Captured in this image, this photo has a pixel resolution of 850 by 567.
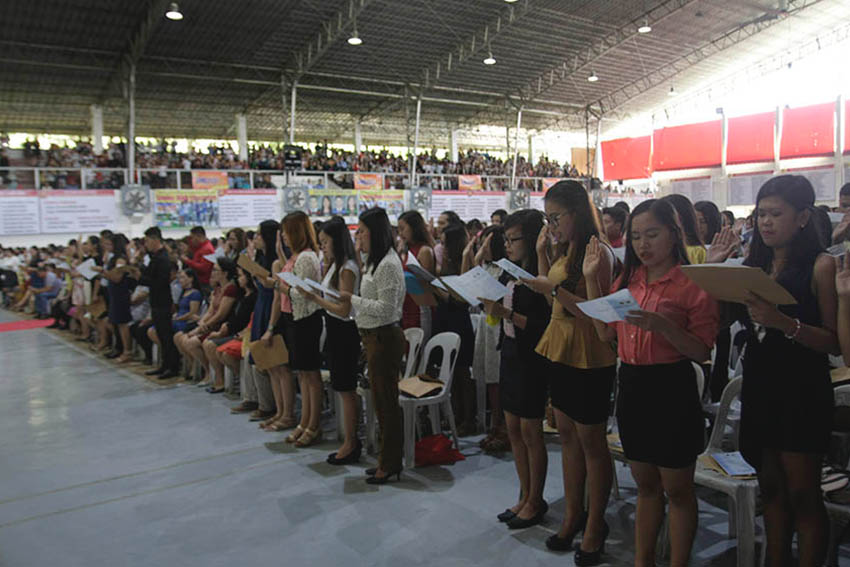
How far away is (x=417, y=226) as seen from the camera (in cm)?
414

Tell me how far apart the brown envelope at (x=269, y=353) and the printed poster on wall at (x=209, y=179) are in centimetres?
989

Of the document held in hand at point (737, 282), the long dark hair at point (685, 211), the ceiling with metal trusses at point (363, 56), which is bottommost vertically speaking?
the document held in hand at point (737, 282)

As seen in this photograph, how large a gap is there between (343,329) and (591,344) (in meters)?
1.61

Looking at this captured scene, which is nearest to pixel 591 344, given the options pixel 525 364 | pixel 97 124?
pixel 525 364

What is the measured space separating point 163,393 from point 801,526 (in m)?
5.00

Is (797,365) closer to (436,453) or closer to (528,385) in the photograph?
(528,385)

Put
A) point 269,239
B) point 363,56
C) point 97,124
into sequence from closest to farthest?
point 269,239 → point 363,56 → point 97,124

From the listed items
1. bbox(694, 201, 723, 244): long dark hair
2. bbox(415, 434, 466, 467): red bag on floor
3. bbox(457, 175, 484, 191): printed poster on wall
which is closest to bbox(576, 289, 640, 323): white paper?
bbox(415, 434, 466, 467): red bag on floor

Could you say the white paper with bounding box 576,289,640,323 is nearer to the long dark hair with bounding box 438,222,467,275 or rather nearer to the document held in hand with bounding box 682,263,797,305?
the document held in hand with bounding box 682,263,797,305

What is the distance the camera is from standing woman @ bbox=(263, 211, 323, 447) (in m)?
3.67

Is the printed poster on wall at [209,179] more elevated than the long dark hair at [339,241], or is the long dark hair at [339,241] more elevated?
the printed poster on wall at [209,179]

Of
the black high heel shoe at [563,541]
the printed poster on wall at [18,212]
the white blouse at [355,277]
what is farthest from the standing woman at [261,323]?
the printed poster on wall at [18,212]

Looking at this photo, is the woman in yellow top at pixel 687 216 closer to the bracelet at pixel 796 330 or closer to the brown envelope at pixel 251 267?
the bracelet at pixel 796 330

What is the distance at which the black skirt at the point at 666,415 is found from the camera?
179cm
